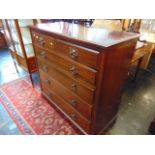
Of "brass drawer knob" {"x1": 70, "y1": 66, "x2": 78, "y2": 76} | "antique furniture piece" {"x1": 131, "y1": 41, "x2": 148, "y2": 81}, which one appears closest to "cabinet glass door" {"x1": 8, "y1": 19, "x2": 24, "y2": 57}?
"brass drawer knob" {"x1": 70, "y1": 66, "x2": 78, "y2": 76}

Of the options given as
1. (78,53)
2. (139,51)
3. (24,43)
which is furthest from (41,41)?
(139,51)

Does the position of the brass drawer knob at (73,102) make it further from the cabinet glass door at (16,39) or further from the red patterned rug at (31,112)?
the cabinet glass door at (16,39)

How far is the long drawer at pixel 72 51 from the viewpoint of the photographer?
963 millimetres

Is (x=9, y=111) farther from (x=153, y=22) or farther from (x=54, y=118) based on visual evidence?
(x=153, y=22)

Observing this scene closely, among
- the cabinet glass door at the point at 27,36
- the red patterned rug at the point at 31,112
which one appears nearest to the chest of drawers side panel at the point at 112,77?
the red patterned rug at the point at 31,112

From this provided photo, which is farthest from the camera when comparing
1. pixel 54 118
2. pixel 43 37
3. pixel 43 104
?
pixel 43 104

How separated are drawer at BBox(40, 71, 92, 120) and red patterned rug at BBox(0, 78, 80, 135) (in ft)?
1.16

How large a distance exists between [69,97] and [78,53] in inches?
22.9

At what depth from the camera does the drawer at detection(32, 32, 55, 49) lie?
1.34m

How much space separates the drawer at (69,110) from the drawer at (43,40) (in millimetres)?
636

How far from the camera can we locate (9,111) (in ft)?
6.14

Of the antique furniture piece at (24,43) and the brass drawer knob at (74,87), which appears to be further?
the antique furniture piece at (24,43)
